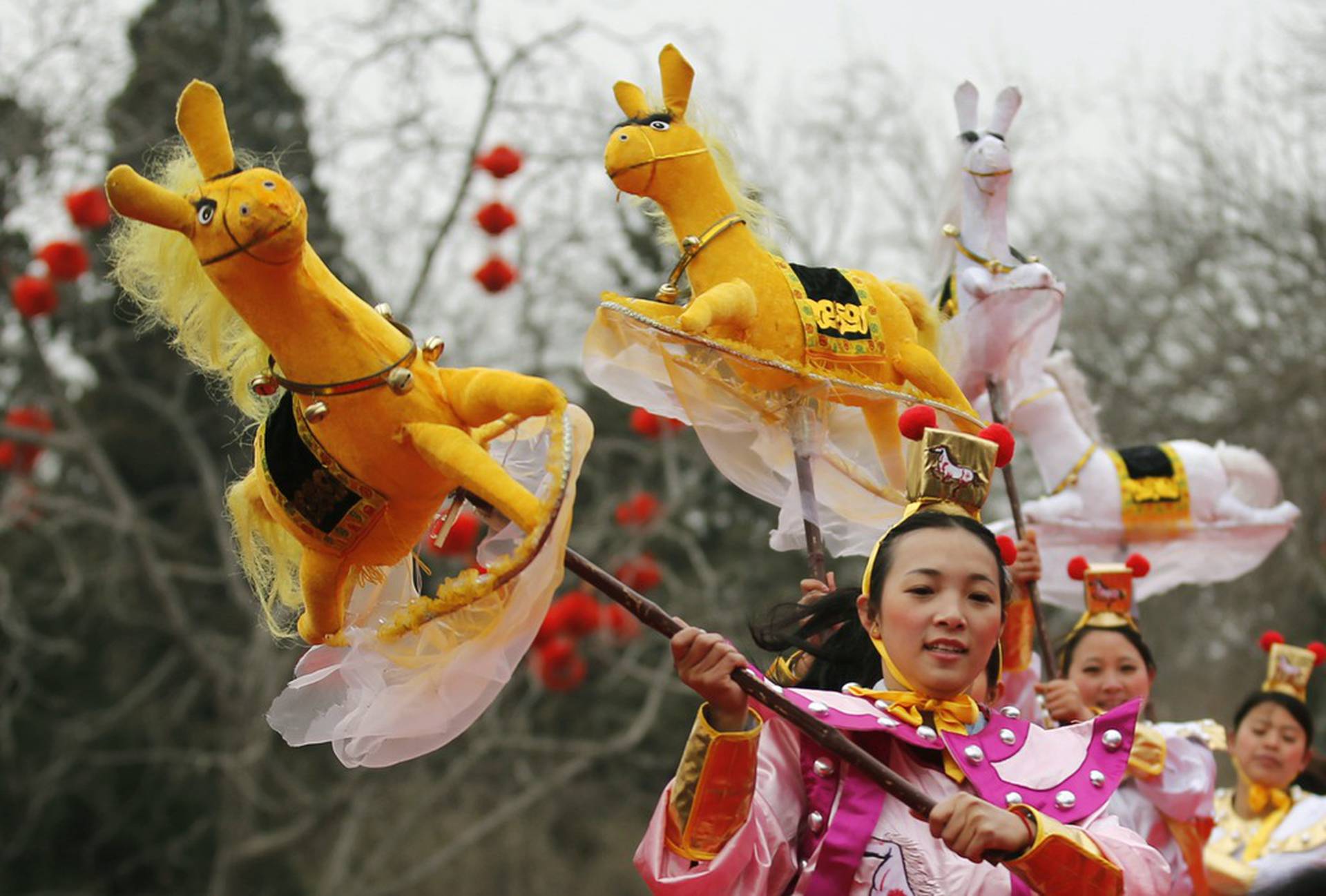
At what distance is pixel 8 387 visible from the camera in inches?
451

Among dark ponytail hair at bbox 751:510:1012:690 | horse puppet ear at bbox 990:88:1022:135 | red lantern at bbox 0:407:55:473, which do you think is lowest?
red lantern at bbox 0:407:55:473

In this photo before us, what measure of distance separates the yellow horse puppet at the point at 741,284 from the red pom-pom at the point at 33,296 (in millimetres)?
5968

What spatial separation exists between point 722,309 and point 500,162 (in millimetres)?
5322

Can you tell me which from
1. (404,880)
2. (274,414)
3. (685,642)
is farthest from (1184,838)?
(404,880)

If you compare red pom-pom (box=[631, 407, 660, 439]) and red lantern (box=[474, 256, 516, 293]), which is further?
red lantern (box=[474, 256, 516, 293])

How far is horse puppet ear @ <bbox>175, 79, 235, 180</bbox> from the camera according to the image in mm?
2578

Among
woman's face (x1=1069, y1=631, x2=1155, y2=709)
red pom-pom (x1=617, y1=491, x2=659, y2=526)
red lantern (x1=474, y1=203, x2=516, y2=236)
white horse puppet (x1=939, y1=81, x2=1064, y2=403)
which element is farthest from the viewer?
red pom-pom (x1=617, y1=491, x2=659, y2=526)

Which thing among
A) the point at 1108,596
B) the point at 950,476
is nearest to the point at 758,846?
the point at 950,476

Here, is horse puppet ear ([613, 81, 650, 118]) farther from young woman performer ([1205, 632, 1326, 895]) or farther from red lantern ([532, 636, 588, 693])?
red lantern ([532, 636, 588, 693])

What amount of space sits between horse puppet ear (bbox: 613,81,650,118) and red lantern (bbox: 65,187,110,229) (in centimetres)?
551

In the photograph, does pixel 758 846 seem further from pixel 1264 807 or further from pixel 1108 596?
pixel 1264 807

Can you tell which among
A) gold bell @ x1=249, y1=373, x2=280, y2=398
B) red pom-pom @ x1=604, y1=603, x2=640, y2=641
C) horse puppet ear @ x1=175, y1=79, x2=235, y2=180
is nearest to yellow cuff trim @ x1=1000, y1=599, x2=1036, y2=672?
gold bell @ x1=249, y1=373, x2=280, y2=398

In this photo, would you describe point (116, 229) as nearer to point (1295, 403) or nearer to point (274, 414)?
point (274, 414)

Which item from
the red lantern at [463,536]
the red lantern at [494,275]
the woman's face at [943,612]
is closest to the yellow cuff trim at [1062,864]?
the woman's face at [943,612]
